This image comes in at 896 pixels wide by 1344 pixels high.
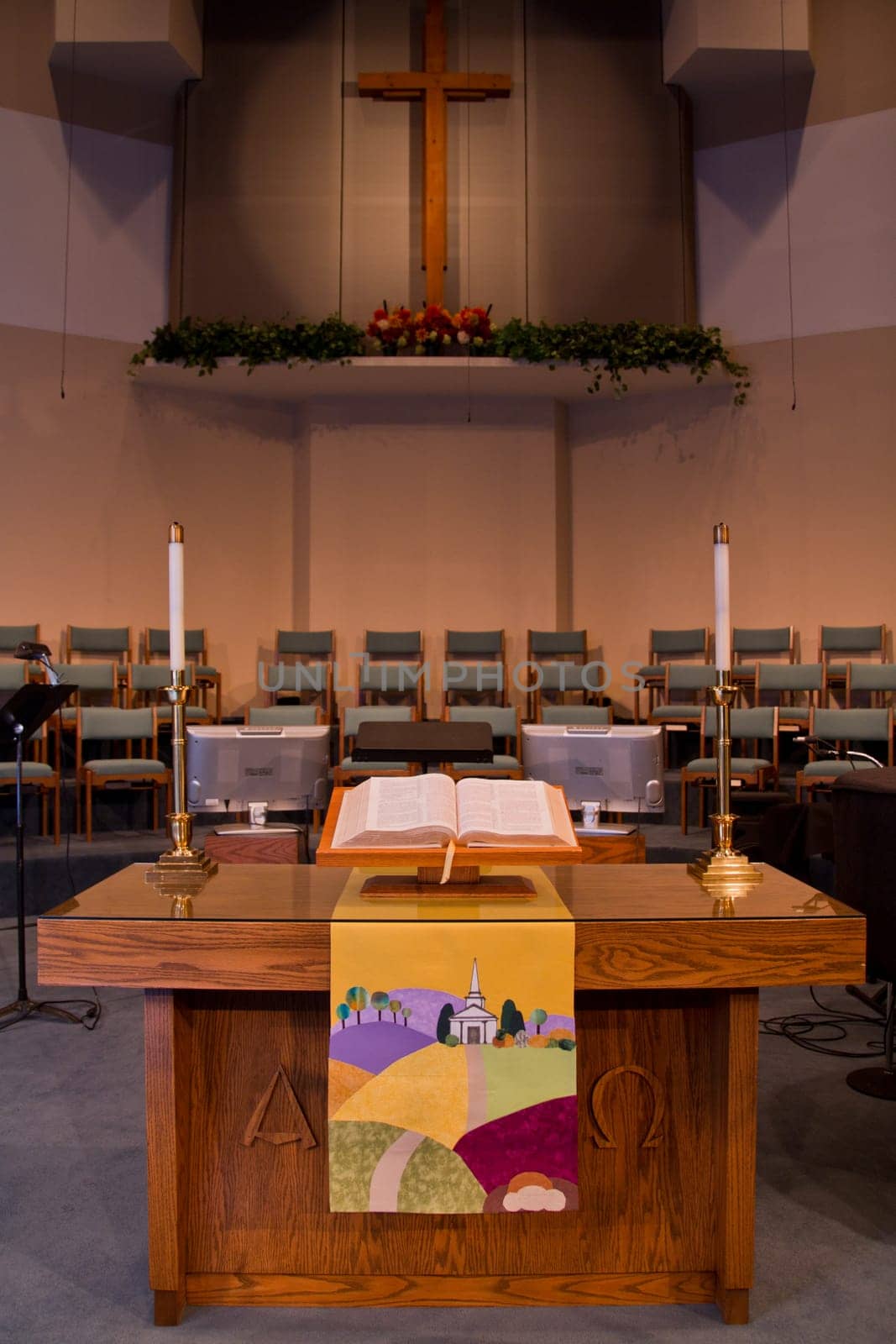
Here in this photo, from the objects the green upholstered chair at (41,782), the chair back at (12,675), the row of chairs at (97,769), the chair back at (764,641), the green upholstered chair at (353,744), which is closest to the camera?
the green upholstered chair at (41,782)

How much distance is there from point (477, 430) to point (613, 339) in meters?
1.40

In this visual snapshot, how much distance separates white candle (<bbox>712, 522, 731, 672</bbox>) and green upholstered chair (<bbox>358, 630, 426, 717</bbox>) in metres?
5.90

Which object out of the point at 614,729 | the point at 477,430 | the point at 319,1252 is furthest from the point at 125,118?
the point at 319,1252

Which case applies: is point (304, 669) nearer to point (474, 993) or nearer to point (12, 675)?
point (12, 675)

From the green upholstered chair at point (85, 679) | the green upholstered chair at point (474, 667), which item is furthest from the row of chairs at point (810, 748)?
the green upholstered chair at point (85, 679)

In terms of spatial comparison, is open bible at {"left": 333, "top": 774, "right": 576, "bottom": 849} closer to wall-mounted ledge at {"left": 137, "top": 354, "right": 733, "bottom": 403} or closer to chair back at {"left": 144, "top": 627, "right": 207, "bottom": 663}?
wall-mounted ledge at {"left": 137, "top": 354, "right": 733, "bottom": 403}

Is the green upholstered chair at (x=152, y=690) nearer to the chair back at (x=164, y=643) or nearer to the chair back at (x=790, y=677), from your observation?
the chair back at (x=164, y=643)

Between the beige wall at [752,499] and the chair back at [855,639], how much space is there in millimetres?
285

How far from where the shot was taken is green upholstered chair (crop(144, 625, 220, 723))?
816 cm

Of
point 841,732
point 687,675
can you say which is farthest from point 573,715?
point 687,675

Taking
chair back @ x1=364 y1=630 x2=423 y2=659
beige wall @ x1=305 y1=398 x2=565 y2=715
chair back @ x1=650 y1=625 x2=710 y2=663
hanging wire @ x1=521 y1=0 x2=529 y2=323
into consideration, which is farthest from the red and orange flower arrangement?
chair back @ x1=650 y1=625 x2=710 y2=663

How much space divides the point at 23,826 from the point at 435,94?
692 cm

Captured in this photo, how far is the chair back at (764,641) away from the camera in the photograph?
8.18 m

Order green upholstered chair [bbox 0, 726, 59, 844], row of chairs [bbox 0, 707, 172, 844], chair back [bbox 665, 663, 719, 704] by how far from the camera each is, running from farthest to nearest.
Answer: chair back [bbox 665, 663, 719, 704]
row of chairs [bbox 0, 707, 172, 844]
green upholstered chair [bbox 0, 726, 59, 844]
